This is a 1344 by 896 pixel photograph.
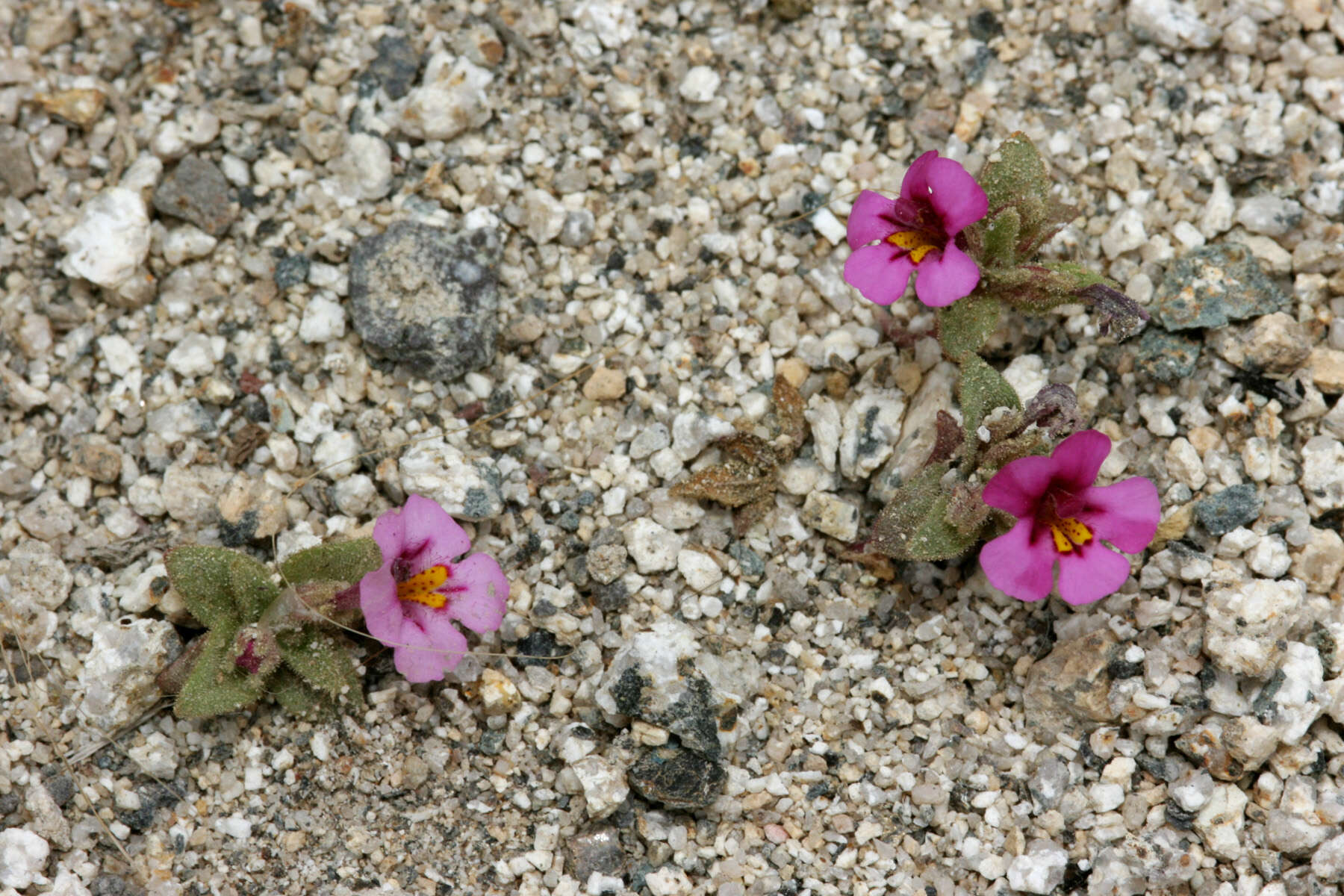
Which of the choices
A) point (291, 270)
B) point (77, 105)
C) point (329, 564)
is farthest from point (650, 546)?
point (77, 105)

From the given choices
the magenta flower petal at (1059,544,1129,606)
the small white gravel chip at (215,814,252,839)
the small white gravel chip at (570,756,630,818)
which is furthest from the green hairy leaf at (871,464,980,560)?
the small white gravel chip at (215,814,252,839)

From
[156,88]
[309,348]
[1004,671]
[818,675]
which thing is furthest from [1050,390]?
[156,88]

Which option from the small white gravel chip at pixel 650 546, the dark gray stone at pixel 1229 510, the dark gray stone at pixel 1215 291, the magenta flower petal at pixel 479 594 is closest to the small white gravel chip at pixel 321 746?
the magenta flower petal at pixel 479 594

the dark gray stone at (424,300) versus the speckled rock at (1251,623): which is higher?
the dark gray stone at (424,300)

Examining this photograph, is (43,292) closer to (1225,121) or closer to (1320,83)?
(1225,121)

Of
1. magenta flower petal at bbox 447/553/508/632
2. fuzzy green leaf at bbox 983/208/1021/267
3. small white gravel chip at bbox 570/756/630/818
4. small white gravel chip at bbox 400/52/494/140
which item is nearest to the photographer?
small white gravel chip at bbox 570/756/630/818

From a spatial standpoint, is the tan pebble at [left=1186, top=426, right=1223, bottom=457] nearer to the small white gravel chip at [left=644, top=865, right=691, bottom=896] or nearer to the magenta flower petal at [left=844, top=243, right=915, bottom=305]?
the magenta flower petal at [left=844, top=243, right=915, bottom=305]

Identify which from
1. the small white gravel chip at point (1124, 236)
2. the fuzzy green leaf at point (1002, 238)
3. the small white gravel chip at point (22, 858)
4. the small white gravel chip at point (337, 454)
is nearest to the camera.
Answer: the small white gravel chip at point (22, 858)

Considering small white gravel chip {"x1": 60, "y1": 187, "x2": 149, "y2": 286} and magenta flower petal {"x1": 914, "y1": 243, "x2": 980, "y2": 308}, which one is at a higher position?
magenta flower petal {"x1": 914, "y1": 243, "x2": 980, "y2": 308}

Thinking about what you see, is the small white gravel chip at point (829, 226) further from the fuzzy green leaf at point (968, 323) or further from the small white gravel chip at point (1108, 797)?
the small white gravel chip at point (1108, 797)
